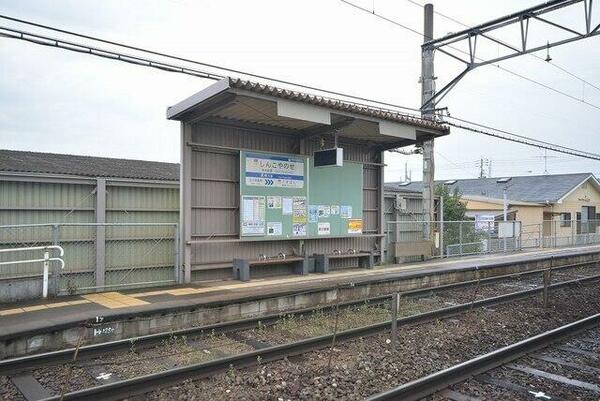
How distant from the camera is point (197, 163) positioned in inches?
464

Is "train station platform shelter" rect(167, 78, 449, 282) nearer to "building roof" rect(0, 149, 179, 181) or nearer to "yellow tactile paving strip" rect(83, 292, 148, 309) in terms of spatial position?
"building roof" rect(0, 149, 179, 181)

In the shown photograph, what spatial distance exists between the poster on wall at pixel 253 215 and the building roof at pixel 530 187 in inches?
879

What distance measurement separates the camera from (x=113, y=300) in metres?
9.27

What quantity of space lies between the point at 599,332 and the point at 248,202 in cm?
796

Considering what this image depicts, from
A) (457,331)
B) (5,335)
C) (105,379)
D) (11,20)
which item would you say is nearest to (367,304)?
(457,331)

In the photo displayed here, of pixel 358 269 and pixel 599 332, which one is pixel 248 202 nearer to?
pixel 358 269

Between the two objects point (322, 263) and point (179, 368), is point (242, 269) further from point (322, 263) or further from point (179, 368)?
point (179, 368)

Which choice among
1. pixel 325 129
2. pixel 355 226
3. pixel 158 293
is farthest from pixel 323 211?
pixel 158 293

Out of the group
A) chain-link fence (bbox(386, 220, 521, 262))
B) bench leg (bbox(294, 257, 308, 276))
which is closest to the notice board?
bench leg (bbox(294, 257, 308, 276))

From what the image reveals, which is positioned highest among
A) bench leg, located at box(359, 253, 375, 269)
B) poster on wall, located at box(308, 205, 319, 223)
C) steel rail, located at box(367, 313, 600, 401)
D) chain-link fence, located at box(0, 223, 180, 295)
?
poster on wall, located at box(308, 205, 319, 223)

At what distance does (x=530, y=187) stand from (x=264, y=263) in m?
33.3

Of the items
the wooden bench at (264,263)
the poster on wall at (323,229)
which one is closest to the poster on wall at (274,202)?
the wooden bench at (264,263)

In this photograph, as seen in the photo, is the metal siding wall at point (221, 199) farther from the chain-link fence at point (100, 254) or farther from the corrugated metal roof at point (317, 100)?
the corrugated metal roof at point (317, 100)

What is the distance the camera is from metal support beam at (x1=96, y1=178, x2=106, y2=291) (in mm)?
10633
